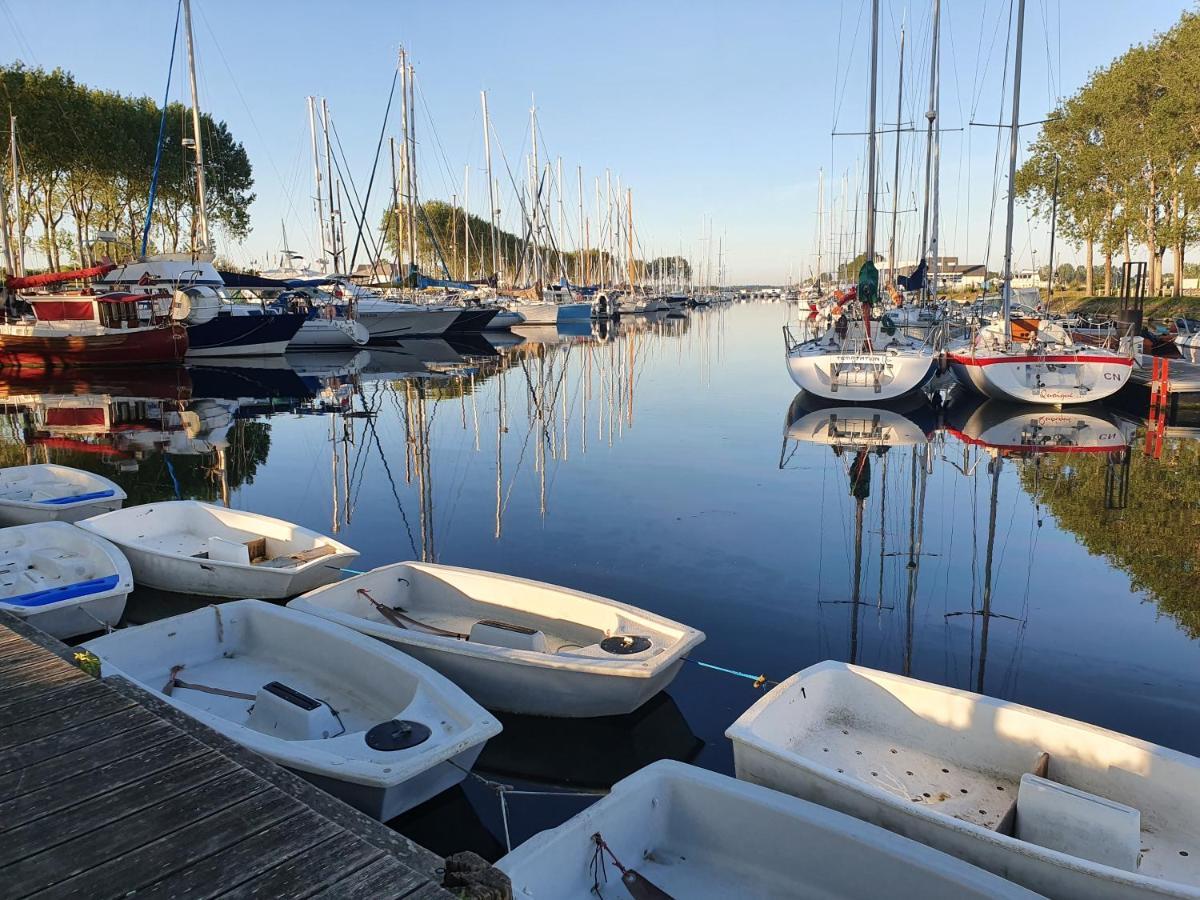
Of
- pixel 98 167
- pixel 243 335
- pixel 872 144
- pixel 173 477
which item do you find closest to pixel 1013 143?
pixel 872 144

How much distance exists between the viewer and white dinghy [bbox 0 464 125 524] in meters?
9.34

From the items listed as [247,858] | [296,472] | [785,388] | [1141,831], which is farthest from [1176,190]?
[247,858]

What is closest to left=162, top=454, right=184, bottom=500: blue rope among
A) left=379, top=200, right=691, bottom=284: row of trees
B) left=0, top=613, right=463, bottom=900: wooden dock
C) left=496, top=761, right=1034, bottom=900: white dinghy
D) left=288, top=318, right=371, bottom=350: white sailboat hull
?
left=0, top=613, right=463, bottom=900: wooden dock

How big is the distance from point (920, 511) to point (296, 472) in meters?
9.37

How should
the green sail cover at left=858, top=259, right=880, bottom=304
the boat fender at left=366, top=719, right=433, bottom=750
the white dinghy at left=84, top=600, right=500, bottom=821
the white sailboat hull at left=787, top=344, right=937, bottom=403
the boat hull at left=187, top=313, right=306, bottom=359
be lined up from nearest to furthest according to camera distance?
the white dinghy at left=84, top=600, right=500, bottom=821, the boat fender at left=366, top=719, right=433, bottom=750, the white sailboat hull at left=787, top=344, right=937, bottom=403, the green sail cover at left=858, top=259, right=880, bottom=304, the boat hull at left=187, top=313, right=306, bottom=359

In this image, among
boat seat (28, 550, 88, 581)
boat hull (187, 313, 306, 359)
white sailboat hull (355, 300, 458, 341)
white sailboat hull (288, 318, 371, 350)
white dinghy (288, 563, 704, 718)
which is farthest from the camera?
white sailboat hull (355, 300, 458, 341)

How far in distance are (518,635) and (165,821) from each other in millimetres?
2776

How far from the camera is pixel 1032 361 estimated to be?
19047 millimetres

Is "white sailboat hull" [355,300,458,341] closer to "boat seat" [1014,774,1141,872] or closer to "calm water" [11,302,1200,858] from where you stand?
"calm water" [11,302,1200,858]

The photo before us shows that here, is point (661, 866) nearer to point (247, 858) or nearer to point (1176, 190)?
point (247, 858)

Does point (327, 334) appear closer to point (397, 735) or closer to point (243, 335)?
point (243, 335)

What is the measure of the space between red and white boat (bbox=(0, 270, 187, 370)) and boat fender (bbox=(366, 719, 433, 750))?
96.0 ft

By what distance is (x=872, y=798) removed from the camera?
145 inches

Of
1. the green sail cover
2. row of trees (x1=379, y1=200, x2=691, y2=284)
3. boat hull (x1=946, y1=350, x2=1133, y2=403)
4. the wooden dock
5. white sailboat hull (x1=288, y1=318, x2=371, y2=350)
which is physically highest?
row of trees (x1=379, y1=200, x2=691, y2=284)
